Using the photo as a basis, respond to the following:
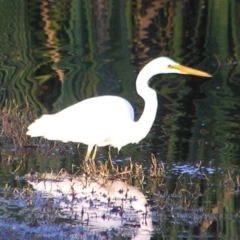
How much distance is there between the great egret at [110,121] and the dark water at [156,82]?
0.31 m

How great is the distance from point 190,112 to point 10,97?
2.28m

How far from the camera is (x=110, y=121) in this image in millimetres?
7418

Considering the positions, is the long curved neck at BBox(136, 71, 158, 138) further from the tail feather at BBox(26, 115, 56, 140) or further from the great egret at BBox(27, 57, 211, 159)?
the tail feather at BBox(26, 115, 56, 140)

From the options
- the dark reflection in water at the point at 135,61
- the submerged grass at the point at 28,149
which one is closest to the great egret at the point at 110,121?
the submerged grass at the point at 28,149

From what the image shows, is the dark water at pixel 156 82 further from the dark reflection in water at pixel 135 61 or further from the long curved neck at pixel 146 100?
the long curved neck at pixel 146 100

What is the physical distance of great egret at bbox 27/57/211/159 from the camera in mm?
7367

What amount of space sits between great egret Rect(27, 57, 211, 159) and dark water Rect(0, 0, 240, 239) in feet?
1.01

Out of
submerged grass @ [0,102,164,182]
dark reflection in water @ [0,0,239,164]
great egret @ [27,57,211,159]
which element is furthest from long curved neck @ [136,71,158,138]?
dark reflection in water @ [0,0,239,164]

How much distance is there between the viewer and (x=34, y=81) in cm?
1132

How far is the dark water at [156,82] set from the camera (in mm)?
6641

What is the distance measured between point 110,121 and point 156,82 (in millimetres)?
4164

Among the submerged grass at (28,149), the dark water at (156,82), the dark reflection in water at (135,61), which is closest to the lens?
the dark water at (156,82)

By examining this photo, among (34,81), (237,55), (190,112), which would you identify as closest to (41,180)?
(190,112)

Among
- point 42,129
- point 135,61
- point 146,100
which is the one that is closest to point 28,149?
point 42,129
